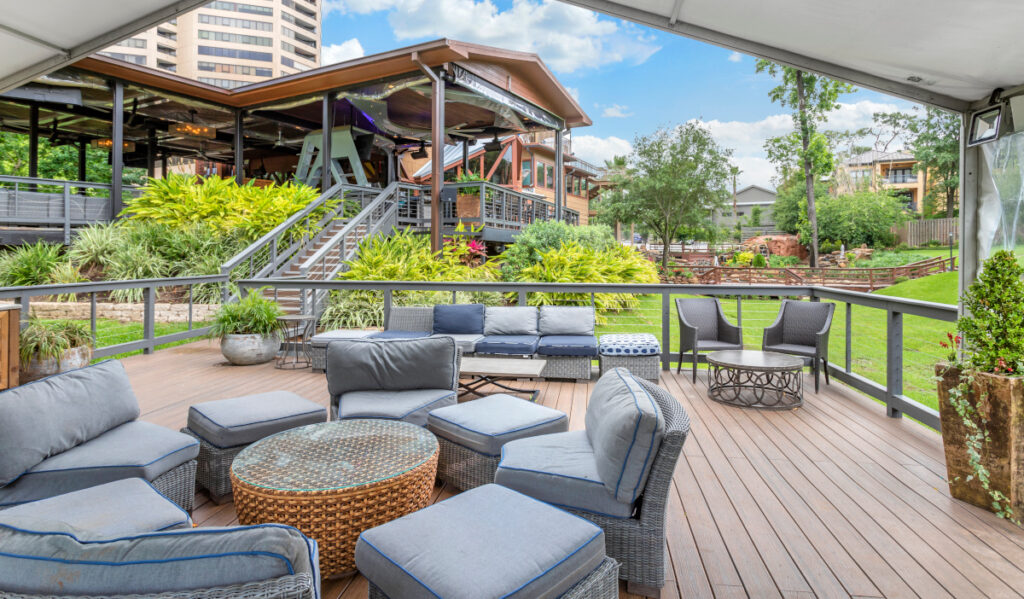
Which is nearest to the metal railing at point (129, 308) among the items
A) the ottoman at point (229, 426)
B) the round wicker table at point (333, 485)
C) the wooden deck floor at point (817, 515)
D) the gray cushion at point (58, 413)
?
the wooden deck floor at point (817, 515)

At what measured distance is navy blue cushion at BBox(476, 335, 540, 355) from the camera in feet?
18.1

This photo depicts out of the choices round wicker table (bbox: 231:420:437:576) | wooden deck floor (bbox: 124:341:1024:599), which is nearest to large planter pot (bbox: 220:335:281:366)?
wooden deck floor (bbox: 124:341:1024:599)

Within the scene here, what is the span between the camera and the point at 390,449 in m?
2.54

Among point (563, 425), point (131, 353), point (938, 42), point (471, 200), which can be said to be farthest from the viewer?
point (471, 200)

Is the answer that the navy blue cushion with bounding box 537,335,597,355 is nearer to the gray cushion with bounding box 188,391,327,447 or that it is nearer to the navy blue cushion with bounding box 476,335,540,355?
the navy blue cushion with bounding box 476,335,540,355

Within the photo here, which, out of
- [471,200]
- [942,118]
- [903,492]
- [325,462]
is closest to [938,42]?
[903,492]

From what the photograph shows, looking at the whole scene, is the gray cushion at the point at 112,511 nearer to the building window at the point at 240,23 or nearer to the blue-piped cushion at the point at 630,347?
the blue-piped cushion at the point at 630,347

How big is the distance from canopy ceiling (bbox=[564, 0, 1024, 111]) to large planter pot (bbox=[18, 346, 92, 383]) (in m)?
5.47

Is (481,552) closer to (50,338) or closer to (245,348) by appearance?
(245,348)

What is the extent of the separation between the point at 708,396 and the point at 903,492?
214cm

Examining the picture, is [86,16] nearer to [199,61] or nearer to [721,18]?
[721,18]

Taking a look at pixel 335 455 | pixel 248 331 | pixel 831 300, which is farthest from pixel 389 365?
pixel 831 300

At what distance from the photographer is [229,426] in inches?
115

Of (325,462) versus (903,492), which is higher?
(325,462)
